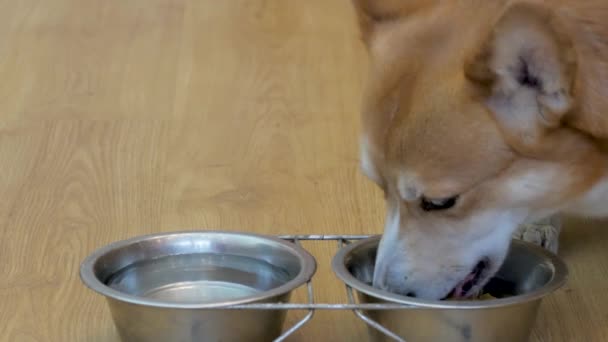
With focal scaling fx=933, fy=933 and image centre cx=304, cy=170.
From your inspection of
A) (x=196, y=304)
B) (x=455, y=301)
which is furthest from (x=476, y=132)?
(x=196, y=304)

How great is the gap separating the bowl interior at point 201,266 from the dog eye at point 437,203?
0.23 m

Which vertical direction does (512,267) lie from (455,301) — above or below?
below

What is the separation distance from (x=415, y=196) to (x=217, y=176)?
0.92 metres

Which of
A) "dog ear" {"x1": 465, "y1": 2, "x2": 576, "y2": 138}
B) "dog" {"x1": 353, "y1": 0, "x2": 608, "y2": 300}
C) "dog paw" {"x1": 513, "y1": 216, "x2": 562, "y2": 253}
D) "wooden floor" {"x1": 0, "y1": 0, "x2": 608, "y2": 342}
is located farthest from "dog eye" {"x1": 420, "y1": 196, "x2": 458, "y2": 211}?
"dog paw" {"x1": 513, "y1": 216, "x2": 562, "y2": 253}

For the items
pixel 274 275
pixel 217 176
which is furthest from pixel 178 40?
pixel 274 275

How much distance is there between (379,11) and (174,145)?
95 centimetres

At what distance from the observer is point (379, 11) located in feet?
5.52

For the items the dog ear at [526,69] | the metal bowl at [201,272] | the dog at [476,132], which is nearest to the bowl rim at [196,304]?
the metal bowl at [201,272]

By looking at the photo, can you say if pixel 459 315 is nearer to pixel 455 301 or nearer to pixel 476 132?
pixel 455 301

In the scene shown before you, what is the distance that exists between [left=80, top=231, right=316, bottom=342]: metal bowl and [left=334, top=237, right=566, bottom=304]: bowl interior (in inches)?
4.4

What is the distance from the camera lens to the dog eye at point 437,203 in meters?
1.45

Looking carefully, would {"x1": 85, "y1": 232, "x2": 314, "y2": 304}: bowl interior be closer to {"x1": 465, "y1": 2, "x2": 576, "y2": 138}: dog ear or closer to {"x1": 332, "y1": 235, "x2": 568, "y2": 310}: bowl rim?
{"x1": 332, "y1": 235, "x2": 568, "y2": 310}: bowl rim

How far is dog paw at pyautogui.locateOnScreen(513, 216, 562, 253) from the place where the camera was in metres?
1.90

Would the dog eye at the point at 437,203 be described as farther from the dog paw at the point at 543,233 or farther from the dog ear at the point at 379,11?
the dog paw at the point at 543,233
